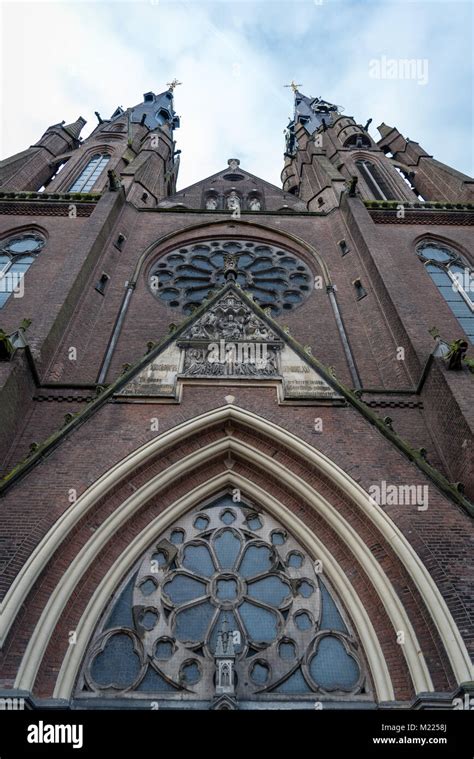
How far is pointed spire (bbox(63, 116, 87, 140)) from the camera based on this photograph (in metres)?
26.5

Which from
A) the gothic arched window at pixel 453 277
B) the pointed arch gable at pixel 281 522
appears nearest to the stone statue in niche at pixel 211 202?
the gothic arched window at pixel 453 277

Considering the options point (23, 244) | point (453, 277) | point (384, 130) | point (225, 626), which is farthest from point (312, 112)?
point (225, 626)

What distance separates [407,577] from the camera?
5961 millimetres

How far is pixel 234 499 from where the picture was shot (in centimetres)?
762

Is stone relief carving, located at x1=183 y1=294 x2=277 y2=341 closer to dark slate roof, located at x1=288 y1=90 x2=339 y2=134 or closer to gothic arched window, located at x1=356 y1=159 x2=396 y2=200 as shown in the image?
gothic arched window, located at x1=356 y1=159 x2=396 y2=200

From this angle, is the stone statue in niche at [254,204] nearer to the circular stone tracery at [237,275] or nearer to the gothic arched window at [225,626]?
the circular stone tracery at [237,275]

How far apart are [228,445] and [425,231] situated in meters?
10.9

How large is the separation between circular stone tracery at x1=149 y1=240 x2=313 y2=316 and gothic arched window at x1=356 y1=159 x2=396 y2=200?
731 cm

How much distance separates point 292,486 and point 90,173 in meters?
19.6

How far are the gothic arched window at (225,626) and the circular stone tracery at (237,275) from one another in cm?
682

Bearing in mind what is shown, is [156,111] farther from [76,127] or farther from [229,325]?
[229,325]

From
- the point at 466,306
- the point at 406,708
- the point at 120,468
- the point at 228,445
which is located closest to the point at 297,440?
the point at 228,445

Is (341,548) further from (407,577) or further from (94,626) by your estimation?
(94,626)
